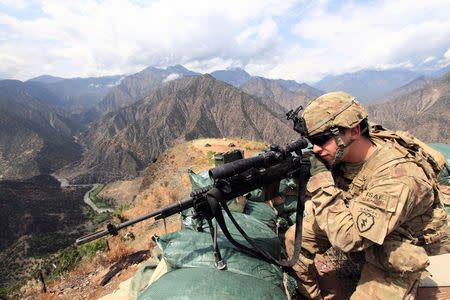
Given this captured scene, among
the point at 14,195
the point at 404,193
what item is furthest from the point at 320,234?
the point at 14,195

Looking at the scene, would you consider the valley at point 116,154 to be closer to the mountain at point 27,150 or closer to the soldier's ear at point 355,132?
the mountain at point 27,150

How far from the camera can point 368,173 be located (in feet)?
7.79

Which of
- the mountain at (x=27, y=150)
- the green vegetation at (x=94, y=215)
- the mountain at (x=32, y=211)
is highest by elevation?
the mountain at (x=27, y=150)

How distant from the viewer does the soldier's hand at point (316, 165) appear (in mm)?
2398

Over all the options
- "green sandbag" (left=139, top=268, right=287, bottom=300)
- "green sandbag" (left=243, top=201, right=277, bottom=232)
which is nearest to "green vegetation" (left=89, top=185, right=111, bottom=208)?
"green sandbag" (left=243, top=201, right=277, bottom=232)

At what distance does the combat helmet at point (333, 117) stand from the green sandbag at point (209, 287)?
5.17ft

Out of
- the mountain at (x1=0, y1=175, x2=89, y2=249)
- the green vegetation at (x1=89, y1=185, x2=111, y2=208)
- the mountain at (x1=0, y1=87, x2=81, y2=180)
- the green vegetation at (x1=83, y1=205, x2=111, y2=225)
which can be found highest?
the mountain at (x1=0, y1=87, x2=81, y2=180)

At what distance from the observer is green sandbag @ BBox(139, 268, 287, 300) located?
1.94 m

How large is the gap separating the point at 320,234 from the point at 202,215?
1.61m

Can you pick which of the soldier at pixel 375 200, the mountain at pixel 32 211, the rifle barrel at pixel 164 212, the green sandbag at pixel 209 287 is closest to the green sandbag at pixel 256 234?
the green sandbag at pixel 209 287

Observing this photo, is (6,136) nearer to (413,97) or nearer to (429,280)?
(429,280)

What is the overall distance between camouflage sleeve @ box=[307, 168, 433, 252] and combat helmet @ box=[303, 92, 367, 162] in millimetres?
453

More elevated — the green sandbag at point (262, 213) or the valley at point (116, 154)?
the green sandbag at point (262, 213)

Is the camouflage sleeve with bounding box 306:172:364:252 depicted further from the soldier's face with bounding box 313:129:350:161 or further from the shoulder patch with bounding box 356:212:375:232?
the soldier's face with bounding box 313:129:350:161
